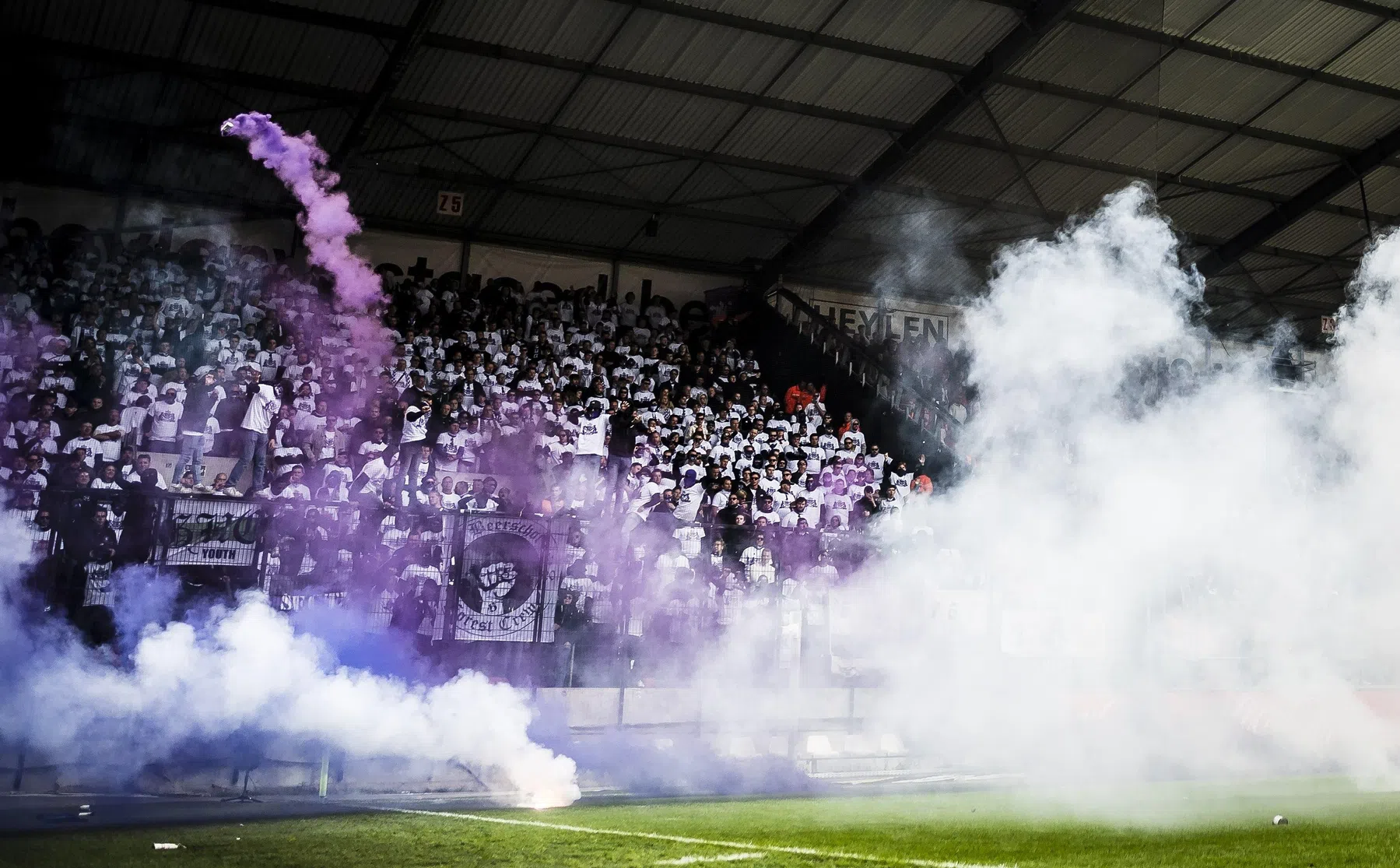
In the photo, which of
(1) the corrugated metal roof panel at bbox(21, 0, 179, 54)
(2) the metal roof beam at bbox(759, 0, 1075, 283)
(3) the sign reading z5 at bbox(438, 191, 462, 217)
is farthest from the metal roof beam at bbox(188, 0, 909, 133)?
(3) the sign reading z5 at bbox(438, 191, 462, 217)

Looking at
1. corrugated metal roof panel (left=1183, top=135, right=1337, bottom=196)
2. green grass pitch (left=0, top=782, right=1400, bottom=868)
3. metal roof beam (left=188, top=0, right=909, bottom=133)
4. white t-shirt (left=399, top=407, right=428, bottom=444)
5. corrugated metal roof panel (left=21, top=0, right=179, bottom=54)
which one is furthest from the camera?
corrugated metal roof panel (left=1183, top=135, right=1337, bottom=196)

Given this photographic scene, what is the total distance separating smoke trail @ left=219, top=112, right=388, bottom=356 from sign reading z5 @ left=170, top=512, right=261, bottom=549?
22.4ft

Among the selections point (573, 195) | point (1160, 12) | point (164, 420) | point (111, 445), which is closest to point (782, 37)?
point (573, 195)

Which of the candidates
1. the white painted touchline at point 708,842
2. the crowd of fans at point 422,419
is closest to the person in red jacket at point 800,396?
the crowd of fans at point 422,419

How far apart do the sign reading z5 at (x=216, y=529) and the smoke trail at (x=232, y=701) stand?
1.68 ft

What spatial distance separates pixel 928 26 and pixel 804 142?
2921 mm

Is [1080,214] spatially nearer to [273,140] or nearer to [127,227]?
[273,140]

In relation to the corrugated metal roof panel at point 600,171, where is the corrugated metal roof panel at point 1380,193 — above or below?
above

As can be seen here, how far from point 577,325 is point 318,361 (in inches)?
224

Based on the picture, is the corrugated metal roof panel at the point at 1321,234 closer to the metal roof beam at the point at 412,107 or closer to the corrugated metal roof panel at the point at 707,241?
the metal roof beam at the point at 412,107

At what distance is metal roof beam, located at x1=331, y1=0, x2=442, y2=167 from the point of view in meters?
13.8

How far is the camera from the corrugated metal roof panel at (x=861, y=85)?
16.5 meters

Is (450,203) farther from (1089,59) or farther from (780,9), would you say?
(1089,59)

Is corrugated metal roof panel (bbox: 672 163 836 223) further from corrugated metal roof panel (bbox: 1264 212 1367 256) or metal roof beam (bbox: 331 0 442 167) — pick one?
corrugated metal roof panel (bbox: 1264 212 1367 256)
